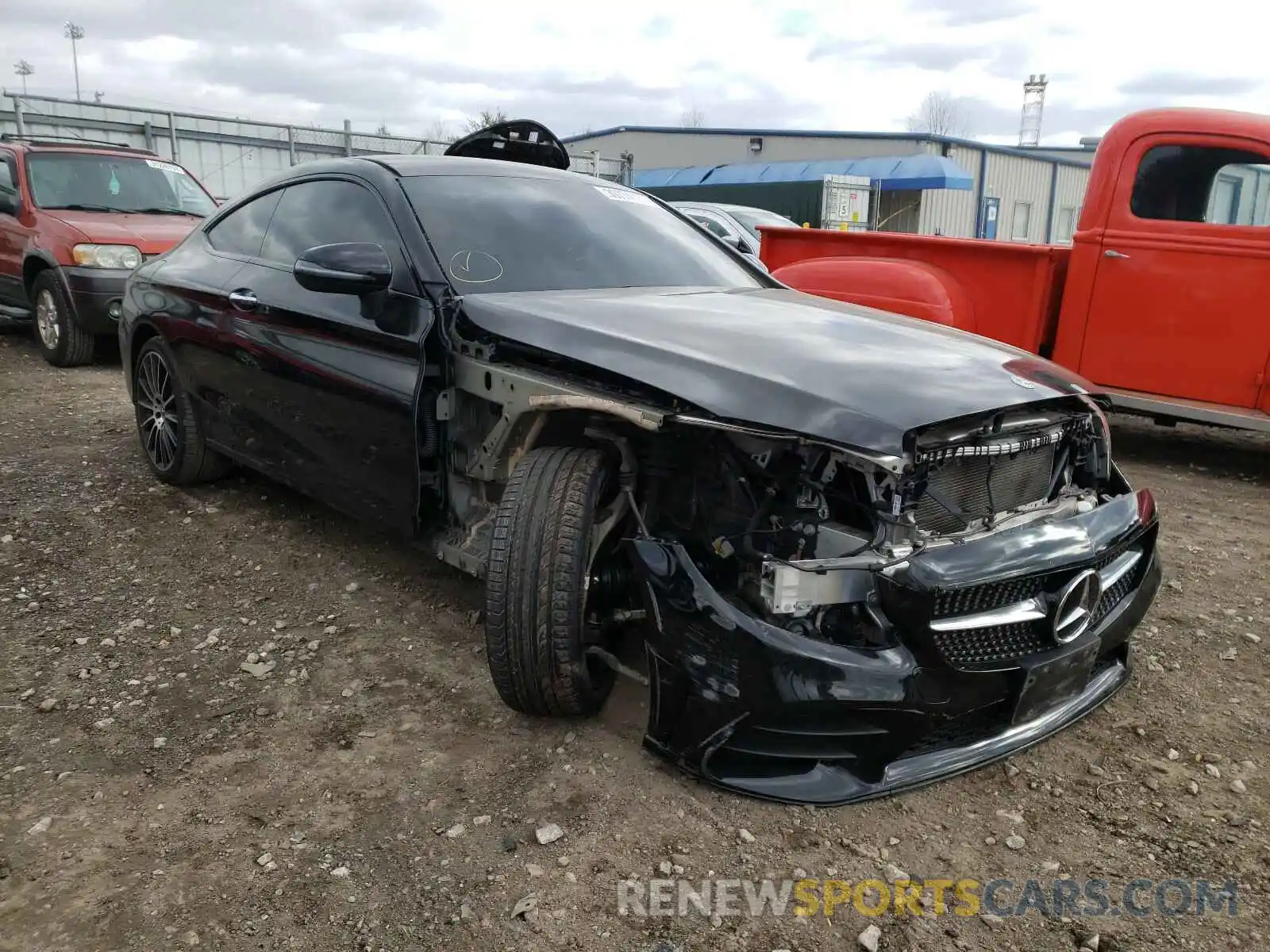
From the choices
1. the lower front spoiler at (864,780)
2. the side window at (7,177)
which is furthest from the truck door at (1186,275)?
the side window at (7,177)

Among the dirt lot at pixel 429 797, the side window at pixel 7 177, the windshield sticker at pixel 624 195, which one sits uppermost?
the side window at pixel 7 177

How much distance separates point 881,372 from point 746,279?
61.5 inches

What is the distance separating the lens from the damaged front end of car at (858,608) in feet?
7.25

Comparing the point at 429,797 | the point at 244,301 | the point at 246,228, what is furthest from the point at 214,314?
the point at 429,797

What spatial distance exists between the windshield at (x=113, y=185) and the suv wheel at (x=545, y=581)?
672cm

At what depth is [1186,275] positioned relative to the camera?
17.9 feet

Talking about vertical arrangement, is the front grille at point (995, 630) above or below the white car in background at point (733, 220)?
below

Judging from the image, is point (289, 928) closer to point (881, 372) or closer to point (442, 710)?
point (442, 710)

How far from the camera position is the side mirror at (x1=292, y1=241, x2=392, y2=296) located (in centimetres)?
307

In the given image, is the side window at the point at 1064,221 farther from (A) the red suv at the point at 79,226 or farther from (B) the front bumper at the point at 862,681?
(B) the front bumper at the point at 862,681

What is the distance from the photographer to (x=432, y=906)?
2121mm

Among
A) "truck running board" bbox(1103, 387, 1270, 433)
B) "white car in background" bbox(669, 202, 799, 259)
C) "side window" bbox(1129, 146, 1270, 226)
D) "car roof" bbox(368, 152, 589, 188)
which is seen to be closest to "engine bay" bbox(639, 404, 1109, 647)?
"car roof" bbox(368, 152, 589, 188)

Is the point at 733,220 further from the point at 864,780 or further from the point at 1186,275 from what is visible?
the point at 864,780

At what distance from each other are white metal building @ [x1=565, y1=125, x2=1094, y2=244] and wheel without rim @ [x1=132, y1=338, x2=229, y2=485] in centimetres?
2338
